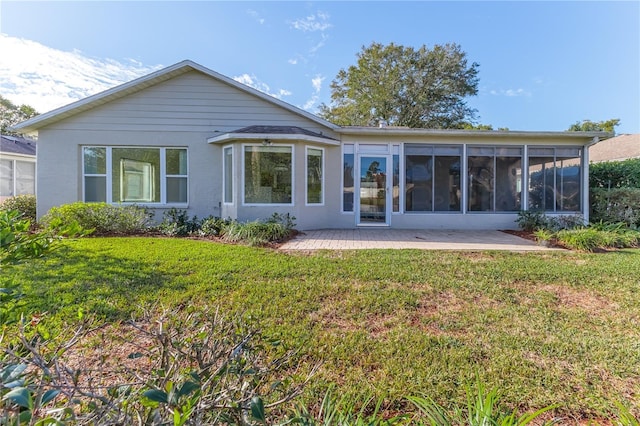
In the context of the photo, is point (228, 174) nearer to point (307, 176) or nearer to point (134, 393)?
point (307, 176)

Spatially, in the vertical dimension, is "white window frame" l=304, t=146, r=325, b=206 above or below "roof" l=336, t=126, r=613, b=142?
below

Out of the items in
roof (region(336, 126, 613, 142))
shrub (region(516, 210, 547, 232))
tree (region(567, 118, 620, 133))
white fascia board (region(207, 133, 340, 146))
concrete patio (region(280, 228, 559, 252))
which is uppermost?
tree (region(567, 118, 620, 133))

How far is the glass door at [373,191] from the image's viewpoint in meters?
10.2

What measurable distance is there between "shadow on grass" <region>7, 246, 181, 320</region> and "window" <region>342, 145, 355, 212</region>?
630 centimetres

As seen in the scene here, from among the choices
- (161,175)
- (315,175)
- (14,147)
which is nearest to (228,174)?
(161,175)

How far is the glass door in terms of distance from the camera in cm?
1017

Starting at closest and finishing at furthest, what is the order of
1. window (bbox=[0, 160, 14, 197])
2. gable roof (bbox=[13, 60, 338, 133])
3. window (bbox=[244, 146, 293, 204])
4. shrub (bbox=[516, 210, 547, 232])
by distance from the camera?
gable roof (bbox=[13, 60, 338, 133])
window (bbox=[244, 146, 293, 204])
shrub (bbox=[516, 210, 547, 232])
window (bbox=[0, 160, 14, 197])

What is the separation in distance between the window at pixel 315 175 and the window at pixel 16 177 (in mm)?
15250

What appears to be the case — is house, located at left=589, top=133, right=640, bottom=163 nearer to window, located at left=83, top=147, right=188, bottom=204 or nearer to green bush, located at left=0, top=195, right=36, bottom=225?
window, located at left=83, top=147, right=188, bottom=204

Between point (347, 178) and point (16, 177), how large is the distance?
664 inches

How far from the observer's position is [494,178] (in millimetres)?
10203

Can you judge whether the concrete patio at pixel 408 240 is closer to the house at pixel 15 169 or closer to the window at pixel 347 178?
the window at pixel 347 178

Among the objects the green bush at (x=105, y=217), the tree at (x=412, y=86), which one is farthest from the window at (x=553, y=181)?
the tree at (x=412, y=86)

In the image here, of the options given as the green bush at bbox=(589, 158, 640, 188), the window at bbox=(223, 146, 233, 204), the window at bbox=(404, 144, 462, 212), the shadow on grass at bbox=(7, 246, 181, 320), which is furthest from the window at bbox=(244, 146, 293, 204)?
the green bush at bbox=(589, 158, 640, 188)
